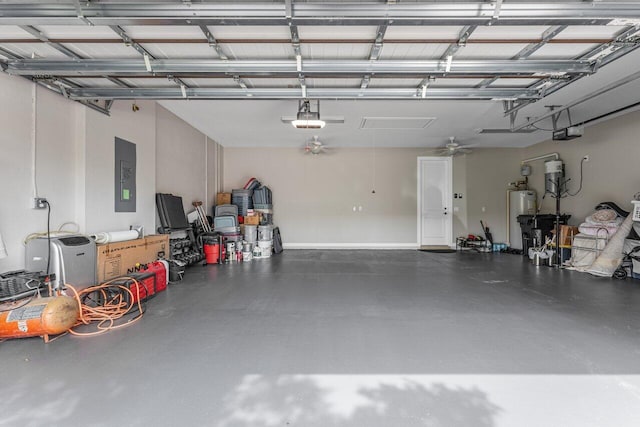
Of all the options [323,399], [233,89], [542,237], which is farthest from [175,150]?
[542,237]

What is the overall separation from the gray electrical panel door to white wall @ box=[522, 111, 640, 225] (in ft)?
28.6

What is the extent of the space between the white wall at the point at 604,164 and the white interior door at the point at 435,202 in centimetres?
253

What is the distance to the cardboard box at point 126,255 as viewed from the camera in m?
3.38

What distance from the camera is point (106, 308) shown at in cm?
291

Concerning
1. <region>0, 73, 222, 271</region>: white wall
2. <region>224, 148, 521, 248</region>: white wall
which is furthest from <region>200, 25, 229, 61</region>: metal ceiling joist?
<region>224, 148, 521, 248</region>: white wall

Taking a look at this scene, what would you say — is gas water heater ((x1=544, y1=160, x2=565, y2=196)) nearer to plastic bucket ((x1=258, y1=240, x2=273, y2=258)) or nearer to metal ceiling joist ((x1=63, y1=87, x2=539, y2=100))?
metal ceiling joist ((x1=63, y1=87, x2=539, y2=100))

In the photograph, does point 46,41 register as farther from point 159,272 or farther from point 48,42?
point 159,272

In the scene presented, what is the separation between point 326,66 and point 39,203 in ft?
11.6

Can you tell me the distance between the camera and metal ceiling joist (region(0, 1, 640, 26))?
2.04 metres

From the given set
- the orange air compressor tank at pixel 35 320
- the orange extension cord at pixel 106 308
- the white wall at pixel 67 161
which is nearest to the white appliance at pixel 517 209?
the orange extension cord at pixel 106 308

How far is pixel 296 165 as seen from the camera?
26.3 feet

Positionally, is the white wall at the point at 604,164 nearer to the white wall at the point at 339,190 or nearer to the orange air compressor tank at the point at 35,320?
the white wall at the point at 339,190

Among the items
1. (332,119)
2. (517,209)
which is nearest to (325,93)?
(332,119)

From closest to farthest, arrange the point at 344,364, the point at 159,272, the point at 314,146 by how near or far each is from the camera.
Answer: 1. the point at 344,364
2. the point at 159,272
3. the point at 314,146
